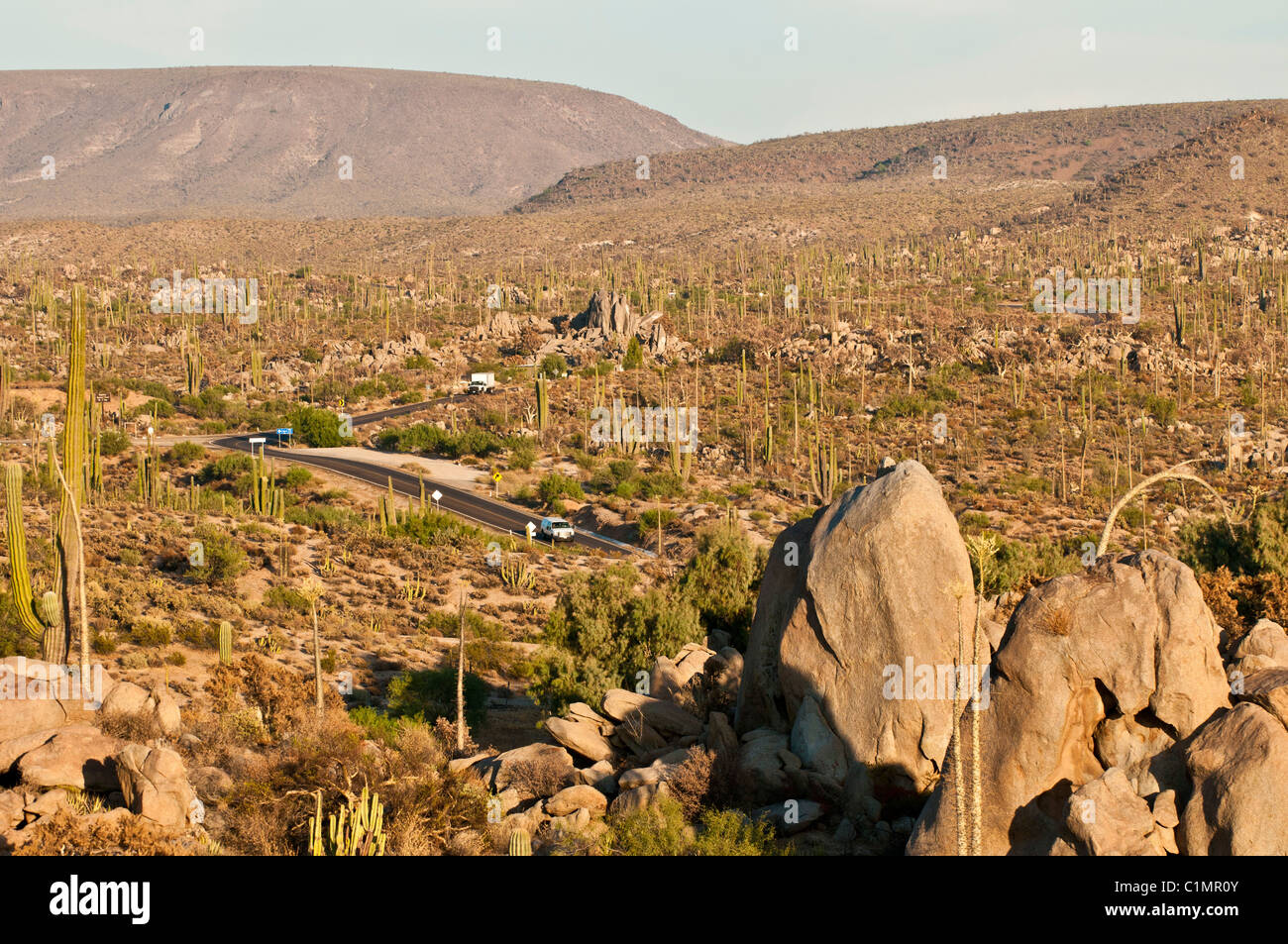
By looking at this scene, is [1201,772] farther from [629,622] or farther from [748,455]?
[748,455]

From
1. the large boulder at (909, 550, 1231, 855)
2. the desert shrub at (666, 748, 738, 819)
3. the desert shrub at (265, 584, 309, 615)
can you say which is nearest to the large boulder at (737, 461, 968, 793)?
the desert shrub at (666, 748, 738, 819)

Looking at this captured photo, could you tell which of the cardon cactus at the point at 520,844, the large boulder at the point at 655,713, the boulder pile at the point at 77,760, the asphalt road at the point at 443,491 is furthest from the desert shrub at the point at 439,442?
the cardon cactus at the point at 520,844

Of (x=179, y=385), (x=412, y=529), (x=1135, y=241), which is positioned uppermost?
(x=1135, y=241)

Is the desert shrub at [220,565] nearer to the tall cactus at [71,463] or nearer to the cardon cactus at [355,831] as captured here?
the tall cactus at [71,463]

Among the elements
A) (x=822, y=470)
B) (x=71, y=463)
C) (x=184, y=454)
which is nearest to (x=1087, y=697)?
(x=71, y=463)
